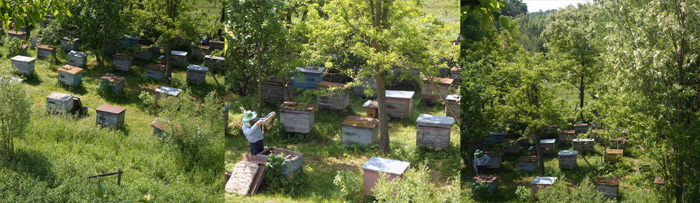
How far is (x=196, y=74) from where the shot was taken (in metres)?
6.66

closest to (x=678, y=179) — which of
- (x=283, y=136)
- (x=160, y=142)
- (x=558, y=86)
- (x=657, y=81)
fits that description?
(x=657, y=81)

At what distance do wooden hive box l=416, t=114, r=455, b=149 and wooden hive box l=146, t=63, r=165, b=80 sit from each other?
4.36 meters

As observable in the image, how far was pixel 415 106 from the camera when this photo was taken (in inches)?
180

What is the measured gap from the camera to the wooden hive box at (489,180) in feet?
16.9

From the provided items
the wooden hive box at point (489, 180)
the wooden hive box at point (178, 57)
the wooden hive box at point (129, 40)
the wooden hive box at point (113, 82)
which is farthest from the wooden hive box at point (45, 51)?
the wooden hive box at point (489, 180)

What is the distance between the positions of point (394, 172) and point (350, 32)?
46.4 inches

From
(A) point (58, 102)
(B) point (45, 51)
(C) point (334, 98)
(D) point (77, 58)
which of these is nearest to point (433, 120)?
(C) point (334, 98)

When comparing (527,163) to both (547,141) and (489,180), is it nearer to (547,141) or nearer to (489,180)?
(547,141)

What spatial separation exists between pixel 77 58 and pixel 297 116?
24.1ft

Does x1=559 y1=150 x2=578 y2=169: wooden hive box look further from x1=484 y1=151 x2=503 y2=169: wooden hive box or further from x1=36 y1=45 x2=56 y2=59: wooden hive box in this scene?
x1=36 y1=45 x2=56 y2=59: wooden hive box

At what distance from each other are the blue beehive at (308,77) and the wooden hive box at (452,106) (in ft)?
3.51

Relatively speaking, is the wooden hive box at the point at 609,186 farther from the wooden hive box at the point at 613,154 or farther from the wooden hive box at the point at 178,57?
the wooden hive box at the point at 178,57

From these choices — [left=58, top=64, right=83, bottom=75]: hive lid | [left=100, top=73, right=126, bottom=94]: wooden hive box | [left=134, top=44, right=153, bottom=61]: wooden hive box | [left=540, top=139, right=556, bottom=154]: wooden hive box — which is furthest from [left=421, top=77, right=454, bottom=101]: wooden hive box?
[left=58, top=64, right=83, bottom=75]: hive lid

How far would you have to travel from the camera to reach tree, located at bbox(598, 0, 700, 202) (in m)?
4.73
